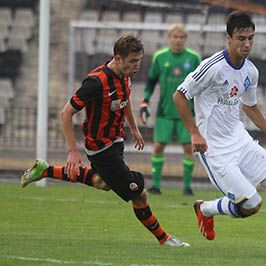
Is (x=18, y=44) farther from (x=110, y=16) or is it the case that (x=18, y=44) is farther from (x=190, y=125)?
(x=190, y=125)

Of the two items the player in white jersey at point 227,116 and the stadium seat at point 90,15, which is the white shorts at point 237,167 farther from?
the stadium seat at point 90,15

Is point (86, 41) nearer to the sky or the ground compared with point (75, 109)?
nearer to the ground

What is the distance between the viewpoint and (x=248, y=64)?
29.3ft

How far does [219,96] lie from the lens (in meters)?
8.84

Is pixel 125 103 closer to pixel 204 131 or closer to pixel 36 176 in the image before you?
pixel 204 131

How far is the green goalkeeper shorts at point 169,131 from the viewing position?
14867mm

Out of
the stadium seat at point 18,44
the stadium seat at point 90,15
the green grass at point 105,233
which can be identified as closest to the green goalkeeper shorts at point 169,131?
the green grass at point 105,233

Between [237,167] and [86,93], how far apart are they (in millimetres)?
1393

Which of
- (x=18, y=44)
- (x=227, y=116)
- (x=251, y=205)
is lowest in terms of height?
(x=18, y=44)

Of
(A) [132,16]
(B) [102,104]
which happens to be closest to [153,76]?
(B) [102,104]

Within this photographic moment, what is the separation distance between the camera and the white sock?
868 centimetres

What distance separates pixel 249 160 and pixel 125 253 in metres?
1.25

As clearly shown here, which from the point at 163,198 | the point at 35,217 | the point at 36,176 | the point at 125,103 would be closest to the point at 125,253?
the point at 125,103

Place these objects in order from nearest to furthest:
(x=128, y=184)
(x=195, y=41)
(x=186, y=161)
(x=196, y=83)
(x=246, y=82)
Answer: (x=196, y=83)
(x=246, y=82)
(x=128, y=184)
(x=186, y=161)
(x=195, y=41)
